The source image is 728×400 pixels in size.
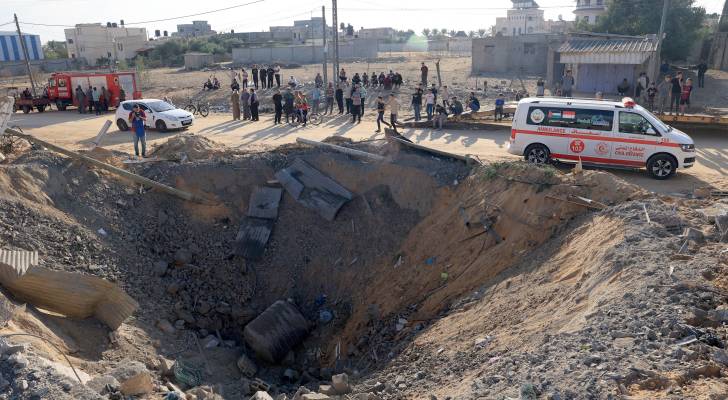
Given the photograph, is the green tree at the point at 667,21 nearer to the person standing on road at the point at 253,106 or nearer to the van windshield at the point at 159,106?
the person standing on road at the point at 253,106

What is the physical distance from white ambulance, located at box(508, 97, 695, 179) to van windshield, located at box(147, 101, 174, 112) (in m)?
14.6

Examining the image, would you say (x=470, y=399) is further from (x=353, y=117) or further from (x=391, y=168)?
(x=353, y=117)

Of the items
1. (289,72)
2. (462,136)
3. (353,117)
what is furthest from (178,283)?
(289,72)

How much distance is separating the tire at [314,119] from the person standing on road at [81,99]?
12142 millimetres

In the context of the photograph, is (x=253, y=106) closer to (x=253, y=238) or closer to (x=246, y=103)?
(x=246, y=103)

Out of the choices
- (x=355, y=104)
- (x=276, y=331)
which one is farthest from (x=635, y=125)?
(x=355, y=104)

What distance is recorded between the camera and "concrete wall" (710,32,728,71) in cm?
3409

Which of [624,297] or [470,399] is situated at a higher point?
[624,297]

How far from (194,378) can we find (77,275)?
2.68 metres

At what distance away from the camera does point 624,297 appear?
7.03m

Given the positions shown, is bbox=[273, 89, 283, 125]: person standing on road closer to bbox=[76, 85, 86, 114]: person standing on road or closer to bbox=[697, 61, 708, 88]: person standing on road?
bbox=[76, 85, 86, 114]: person standing on road

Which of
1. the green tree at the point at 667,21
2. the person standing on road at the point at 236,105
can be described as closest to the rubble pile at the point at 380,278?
the person standing on road at the point at 236,105

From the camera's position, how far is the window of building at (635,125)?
13.9 m

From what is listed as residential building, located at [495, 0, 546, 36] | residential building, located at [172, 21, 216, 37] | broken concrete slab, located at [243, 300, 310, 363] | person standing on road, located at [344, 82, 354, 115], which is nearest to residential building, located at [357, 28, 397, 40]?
residential building, located at [495, 0, 546, 36]
